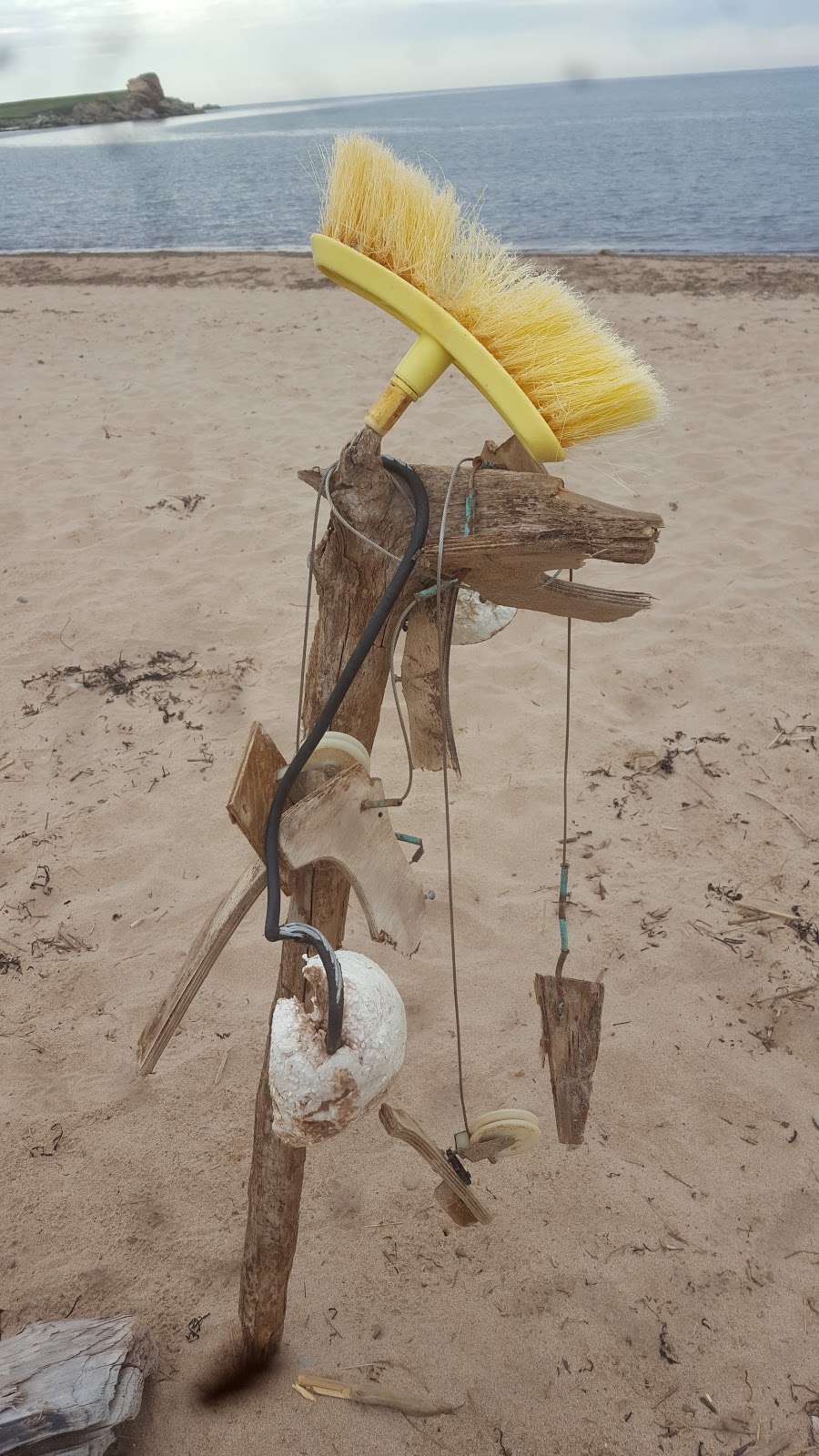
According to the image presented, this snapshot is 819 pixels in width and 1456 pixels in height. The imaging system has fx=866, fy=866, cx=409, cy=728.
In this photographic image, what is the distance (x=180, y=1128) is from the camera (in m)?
2.14

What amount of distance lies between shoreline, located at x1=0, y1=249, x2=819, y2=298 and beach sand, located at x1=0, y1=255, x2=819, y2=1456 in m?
5.04

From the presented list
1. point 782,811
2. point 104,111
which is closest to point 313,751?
point 782,811

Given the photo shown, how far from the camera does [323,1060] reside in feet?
3.24

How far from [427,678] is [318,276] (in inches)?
423

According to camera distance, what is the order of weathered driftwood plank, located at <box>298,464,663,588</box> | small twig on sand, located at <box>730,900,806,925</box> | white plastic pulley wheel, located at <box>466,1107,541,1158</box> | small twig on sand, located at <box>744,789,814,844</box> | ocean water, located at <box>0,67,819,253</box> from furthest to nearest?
ocean water, located at <box>0,67,819,253</box> → small twig on sand, located at <box>744,789,814,844</box> → small twig on sand, located at <box>730,900,806,925</box> → white plastic pulley wheel, located at <box>466,1107,541,1158</box> → weathered driftwood plank, located at <box>298,464,663,588</box>

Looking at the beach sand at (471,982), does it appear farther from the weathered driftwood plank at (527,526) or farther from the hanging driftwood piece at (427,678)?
the hanging driftwood piece at (427,678)

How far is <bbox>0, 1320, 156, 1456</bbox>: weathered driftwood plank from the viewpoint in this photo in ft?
4.61

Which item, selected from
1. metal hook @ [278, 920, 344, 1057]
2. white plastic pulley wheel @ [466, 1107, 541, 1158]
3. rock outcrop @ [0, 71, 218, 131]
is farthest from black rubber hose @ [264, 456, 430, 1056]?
rock outcrop @ [0, 71, 218, 131]

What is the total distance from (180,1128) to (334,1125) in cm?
133

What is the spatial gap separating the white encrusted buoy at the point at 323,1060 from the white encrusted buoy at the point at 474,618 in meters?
0.62

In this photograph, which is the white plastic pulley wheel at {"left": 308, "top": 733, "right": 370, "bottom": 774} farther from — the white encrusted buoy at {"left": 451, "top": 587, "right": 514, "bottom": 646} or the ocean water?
the ocean water

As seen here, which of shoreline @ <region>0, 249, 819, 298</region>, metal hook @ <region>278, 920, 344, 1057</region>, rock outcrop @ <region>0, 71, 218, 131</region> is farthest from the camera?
rock outcrop @ <region>0, 71, 218, 131</region>

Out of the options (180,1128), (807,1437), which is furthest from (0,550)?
(807,1437)

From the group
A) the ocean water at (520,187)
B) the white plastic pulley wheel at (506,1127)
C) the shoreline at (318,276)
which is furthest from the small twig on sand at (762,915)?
the shoreline at (318,276)
